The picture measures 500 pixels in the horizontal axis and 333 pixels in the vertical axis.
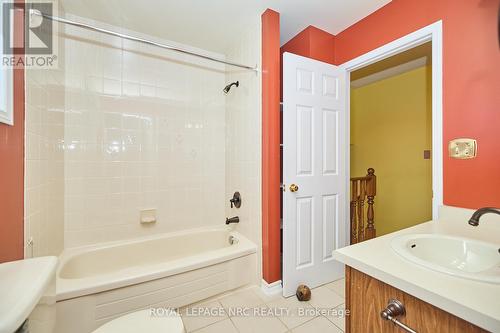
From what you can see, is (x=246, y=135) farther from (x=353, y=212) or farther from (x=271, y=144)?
(x=353, y=212)

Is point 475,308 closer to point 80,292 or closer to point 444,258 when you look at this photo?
point 444,258

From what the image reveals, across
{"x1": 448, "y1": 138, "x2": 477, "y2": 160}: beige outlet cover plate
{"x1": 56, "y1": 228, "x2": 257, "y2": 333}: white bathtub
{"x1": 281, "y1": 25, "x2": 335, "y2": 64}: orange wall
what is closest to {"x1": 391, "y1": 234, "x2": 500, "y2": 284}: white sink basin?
{"x1": 448, "y1": 138, "x2": 477, "y2": 160}: beige outlet cover plate

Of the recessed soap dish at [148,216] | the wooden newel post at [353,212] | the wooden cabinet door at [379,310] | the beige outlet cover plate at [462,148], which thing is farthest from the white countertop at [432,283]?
the recessed soap dish at [148,216]

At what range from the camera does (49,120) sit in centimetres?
148

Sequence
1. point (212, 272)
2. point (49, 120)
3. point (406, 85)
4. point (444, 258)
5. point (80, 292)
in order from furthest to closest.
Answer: point (406, 85)
point (212, 272)
point (49, 120)
point (80, 292)
point (444, 258)

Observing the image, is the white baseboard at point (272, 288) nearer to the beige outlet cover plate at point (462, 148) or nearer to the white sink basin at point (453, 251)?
the white sink basin at point (453, 251)

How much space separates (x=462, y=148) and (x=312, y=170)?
3.02 feet

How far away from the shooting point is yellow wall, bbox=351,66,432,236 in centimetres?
269

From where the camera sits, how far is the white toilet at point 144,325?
2.93ft

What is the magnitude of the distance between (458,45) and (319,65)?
87 centimetres

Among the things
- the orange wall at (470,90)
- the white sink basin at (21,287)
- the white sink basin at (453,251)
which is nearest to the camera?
the white sink basin at (21,287)

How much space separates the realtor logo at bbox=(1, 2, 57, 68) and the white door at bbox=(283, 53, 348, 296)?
61.3 inches

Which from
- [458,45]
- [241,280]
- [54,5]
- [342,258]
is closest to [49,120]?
[54,5]

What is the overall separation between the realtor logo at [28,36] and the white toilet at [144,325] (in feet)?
4.24
